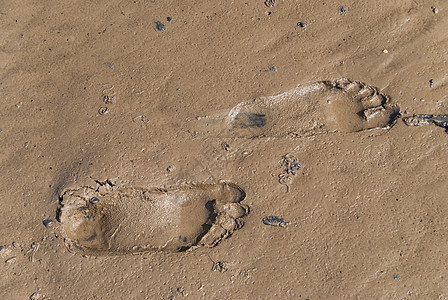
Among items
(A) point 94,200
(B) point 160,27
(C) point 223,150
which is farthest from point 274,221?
(B) point 160,27

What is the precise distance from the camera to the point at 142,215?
2.96 metres

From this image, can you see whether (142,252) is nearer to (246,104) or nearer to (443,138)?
(246,104)

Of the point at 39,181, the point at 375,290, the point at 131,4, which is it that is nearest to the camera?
the point at 375,290

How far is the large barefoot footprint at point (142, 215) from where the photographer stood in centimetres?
291

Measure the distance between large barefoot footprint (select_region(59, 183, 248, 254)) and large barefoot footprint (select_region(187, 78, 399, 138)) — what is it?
0.52m

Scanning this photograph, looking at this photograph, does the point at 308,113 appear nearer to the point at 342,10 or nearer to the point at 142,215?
the point at 342,10

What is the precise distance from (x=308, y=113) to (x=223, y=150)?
0.78 meters

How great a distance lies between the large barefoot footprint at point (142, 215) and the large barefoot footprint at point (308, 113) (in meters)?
0.52

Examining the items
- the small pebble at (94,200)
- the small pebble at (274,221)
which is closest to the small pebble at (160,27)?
the small pebble at (94,200)

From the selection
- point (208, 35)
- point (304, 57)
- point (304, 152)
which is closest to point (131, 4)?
point (208, 35)

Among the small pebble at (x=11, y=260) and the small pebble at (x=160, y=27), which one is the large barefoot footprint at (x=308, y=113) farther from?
the small pebble at (x=11, y=260)

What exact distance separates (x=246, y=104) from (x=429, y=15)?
5.71 ft

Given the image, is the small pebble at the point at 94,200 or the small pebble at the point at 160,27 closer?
the small pebble at the point at 94,200

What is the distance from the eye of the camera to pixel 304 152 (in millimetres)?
2936
